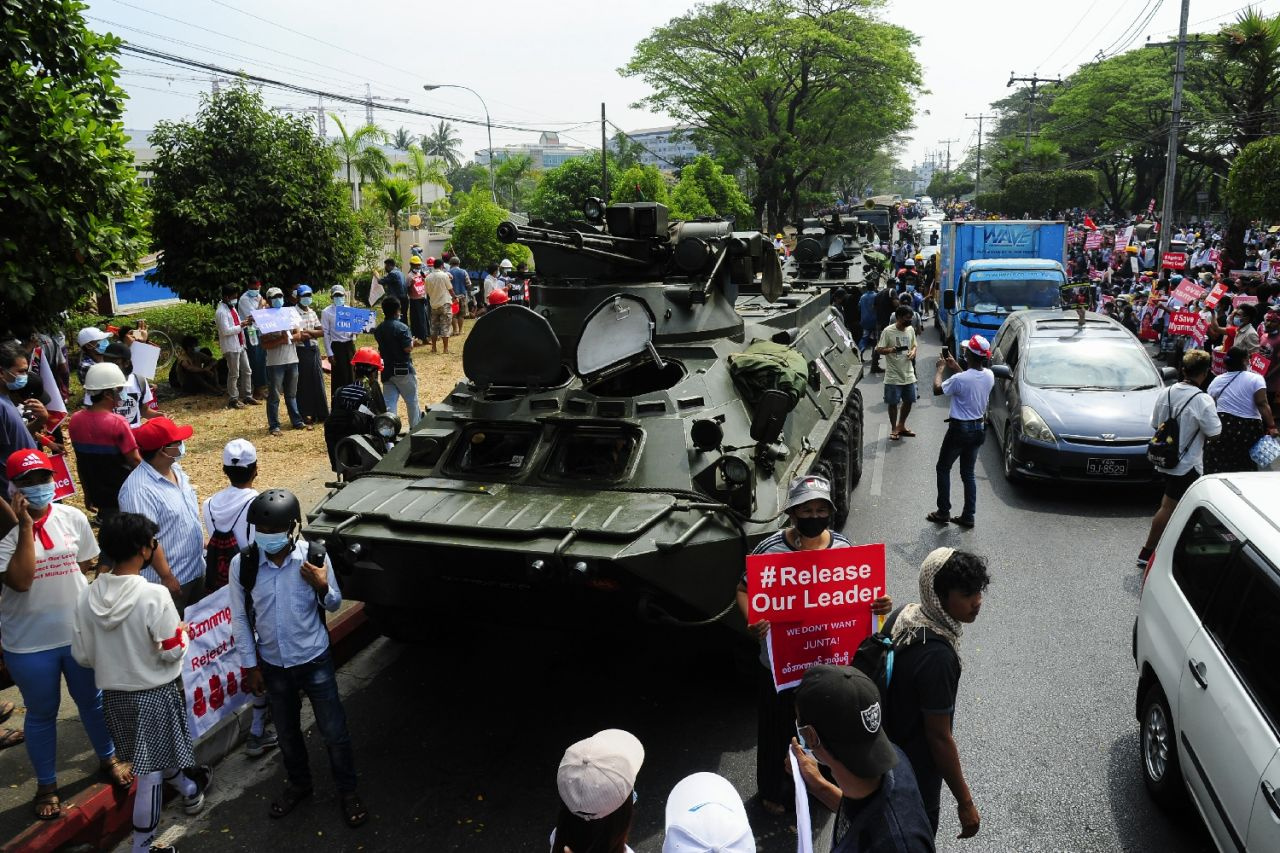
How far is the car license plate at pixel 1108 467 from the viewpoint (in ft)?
31.5

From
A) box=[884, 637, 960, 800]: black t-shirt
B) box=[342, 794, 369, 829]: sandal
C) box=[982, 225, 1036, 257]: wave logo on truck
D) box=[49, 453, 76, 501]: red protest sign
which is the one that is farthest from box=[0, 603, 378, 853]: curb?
box=[982, 225, 1036, 257]: wave logo on truck

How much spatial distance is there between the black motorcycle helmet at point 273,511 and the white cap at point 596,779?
8.14ft

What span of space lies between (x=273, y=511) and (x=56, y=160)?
4796 mm

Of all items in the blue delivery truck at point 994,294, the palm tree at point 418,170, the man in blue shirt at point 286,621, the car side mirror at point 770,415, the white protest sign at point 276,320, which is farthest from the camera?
the palm tree at point 418,170

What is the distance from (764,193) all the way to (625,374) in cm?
3589

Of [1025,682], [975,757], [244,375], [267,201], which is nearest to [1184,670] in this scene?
[975,757]

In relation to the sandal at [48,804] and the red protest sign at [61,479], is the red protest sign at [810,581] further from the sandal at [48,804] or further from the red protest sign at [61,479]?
the red protest sign at [61,479]

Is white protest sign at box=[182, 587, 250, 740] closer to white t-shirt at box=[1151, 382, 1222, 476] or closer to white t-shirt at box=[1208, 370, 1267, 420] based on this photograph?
white t-shirt at box=[1151, 382, 1222, 476]

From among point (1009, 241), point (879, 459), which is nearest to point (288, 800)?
point (879, 459)

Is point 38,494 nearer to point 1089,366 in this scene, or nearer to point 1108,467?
point 1108,467

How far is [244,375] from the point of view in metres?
14.2

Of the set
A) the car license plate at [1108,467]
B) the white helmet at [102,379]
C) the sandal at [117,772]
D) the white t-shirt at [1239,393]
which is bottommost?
the sandal at [117,772]

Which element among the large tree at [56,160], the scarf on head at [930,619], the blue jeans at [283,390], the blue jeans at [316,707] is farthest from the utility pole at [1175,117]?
the blue jeans at [316,707]

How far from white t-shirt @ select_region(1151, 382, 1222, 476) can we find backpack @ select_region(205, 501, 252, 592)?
693cm
